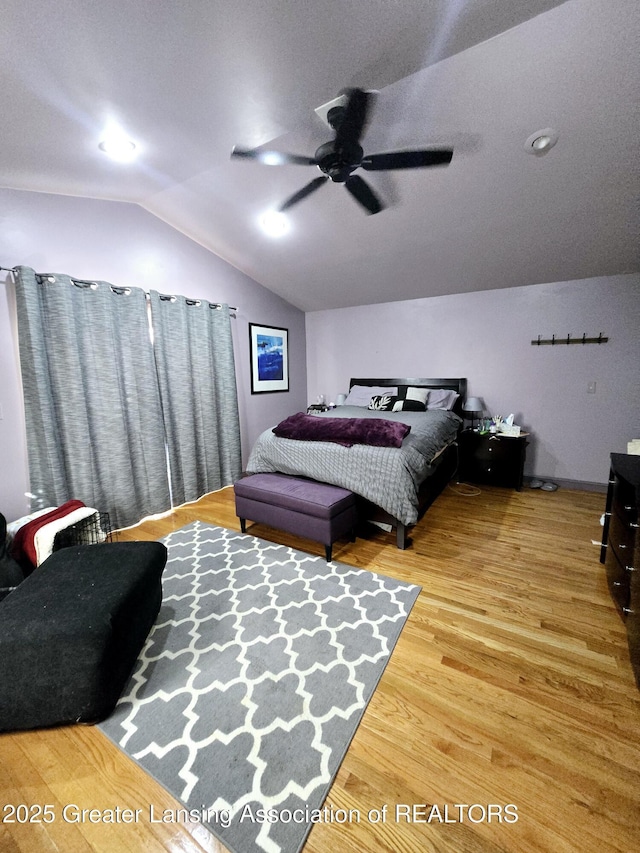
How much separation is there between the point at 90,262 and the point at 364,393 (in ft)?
10.7

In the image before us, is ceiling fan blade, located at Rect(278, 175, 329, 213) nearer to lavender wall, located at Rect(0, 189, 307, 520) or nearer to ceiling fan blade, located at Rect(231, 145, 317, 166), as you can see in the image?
ceiling fan blade, located at Rect(231, 145, 317, 166)

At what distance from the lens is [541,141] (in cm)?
196

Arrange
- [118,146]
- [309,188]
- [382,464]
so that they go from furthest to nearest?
1. [382,464]
2. [309,188]
3. [118,146]

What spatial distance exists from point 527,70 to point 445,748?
118 inches

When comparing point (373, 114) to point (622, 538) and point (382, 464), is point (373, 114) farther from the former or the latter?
point (622, 538)

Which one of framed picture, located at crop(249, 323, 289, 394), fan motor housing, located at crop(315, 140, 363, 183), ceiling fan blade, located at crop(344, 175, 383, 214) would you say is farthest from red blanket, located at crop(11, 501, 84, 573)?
ceiling fan blade, located at crop(344, 175, 383, 214)

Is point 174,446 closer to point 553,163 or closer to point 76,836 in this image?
point 76,836

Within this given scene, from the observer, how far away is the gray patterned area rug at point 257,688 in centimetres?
106

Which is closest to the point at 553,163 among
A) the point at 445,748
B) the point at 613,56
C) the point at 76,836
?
the point at 613,56

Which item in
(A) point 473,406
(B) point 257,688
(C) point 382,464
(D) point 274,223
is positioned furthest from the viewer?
(A) point 473,406

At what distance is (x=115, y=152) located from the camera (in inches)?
82.7

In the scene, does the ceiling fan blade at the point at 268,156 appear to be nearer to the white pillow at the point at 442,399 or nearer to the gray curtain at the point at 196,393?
the gray curtain at the point at 196,393

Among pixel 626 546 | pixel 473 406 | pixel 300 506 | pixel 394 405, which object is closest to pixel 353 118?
pixel 300 506

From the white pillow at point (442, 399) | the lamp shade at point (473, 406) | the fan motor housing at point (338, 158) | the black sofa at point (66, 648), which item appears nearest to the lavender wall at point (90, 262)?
the black sofa at point (66, 648)
